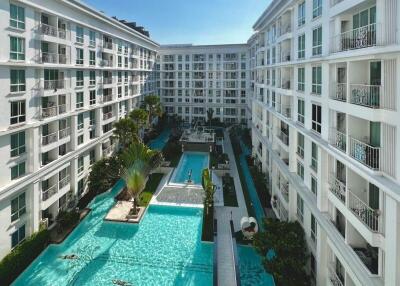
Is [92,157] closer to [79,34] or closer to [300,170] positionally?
[79,34]

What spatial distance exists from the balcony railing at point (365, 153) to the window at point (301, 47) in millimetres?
9543

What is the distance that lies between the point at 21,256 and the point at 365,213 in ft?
63.3

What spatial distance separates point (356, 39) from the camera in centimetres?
1302

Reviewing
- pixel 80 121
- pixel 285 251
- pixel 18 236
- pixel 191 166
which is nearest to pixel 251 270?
pixel 285 251

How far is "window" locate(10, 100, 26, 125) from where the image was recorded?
20.4 metres

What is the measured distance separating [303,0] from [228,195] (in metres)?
18.7

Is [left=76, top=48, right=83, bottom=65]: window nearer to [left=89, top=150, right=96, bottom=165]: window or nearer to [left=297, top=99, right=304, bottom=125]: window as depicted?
[left=89, top=150, right=96, bottom=165]: window

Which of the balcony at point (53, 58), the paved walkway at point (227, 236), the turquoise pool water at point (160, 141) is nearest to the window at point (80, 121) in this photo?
the balcony at point (53, 58)

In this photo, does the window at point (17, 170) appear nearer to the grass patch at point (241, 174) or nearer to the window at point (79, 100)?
the window at point (79, 100)

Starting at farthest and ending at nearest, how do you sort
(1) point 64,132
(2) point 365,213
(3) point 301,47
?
(1) point 64,132, (3) point 301,47, (2) point 365,213

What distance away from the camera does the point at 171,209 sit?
2886cm

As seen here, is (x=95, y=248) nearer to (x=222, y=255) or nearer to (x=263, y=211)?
(x=222, y=255)

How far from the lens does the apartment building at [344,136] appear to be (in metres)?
10.6

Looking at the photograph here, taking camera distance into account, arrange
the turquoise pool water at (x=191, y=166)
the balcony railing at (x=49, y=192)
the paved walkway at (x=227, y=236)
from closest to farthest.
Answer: the paved walkway at (x=227, y=236) → the balcony railing at (x=49, y=192) → the turquoise pool water at (x=191, y=166)
